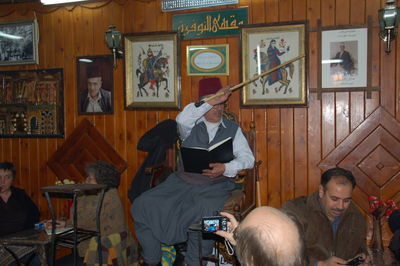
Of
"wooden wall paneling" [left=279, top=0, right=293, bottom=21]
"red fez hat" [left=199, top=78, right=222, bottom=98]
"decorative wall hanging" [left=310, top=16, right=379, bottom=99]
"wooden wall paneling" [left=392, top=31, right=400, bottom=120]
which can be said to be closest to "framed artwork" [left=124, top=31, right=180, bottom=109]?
"red fez hat" [left=199, top=78, right=222, bottom=98]

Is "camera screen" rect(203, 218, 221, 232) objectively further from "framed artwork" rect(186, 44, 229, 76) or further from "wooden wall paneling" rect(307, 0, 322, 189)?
"framed artwork" rect(186, 44, 229, 76)

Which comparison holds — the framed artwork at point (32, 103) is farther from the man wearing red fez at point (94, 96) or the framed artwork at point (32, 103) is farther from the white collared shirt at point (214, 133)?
the white collared shirt at point (214, 133)

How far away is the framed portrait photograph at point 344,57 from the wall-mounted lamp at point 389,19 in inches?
9.4

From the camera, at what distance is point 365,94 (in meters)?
4.11

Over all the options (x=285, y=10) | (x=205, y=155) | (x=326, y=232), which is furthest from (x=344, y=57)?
(x=326, y=232)

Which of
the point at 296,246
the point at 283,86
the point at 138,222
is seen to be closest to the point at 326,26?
the point at 283,86

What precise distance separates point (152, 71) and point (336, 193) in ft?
8.66

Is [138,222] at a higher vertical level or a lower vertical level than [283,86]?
lower

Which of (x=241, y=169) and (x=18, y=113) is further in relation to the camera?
(x=18, y=113)

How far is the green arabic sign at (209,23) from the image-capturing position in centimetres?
443

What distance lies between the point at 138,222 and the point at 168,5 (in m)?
2.47

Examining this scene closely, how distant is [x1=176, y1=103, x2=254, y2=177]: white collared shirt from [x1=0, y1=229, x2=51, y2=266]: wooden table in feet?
5.20

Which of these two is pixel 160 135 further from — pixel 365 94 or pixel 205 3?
pixel 365 94

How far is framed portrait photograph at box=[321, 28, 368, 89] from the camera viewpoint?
4078mm
